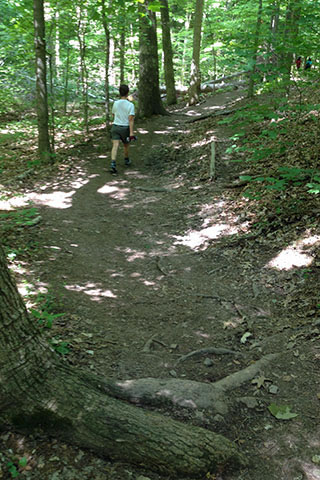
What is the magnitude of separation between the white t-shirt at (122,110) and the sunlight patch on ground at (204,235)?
4.53 m

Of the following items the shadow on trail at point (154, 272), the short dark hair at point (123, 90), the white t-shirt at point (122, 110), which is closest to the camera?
the shadow on trail at point (154, 272)

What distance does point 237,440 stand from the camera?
277 cm

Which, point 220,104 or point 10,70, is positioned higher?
point 10,70

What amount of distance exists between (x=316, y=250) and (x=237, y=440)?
3.16 metres

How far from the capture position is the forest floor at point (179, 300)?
269 centimetres

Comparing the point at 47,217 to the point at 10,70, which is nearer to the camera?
the point at 47,217

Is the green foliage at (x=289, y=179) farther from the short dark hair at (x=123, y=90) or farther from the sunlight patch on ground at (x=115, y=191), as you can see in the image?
the short dark hair at (x=123, y=90)

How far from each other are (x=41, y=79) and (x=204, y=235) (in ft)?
21.4

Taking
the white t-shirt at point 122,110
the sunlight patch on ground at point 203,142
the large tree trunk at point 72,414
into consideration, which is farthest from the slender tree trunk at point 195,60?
the large tree trunk at point 72,414

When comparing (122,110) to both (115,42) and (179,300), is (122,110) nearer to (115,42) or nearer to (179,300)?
(115,42)

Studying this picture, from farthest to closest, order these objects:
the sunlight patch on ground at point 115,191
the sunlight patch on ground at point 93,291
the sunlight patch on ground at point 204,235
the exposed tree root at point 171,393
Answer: the sunlight patch on ground at point 115,191 < the sunlight patch on ground at point 204,235 < the sunlight patch on ground at point 93,291 < the exposed tree root at point 171,393

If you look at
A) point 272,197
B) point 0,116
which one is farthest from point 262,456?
point 0,116

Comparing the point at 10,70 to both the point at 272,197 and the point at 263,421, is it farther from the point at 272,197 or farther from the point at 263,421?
the point at 263,421

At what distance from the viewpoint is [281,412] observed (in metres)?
2.99
